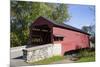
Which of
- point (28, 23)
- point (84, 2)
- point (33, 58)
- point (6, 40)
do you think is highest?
point (84, 2)

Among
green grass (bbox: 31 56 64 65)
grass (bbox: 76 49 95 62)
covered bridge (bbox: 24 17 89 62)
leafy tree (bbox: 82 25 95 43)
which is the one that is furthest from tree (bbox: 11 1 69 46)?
grass (bbox: 76 49 95 62)

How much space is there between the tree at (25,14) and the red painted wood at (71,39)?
0.16 m

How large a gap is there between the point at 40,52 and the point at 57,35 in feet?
0.94

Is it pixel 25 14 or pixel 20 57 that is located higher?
pixel 25 14

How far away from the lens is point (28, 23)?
2301 mm

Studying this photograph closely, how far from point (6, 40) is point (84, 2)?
110cm

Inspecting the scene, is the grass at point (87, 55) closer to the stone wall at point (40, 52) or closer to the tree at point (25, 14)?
the stone wall at point (40, 52)

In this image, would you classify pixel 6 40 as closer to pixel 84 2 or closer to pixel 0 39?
pixel 0 39

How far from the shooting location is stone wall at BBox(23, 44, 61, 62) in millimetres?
2305

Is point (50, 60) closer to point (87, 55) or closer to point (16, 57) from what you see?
point (16, 57)

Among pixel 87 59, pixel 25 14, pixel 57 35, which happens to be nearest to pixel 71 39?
pixel 57 35

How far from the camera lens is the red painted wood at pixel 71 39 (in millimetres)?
2469

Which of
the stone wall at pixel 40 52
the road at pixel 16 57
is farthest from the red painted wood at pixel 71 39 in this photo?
the road at pixel 16 57

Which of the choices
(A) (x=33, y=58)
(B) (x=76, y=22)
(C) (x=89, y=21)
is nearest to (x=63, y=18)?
(B) (x=76, y=22)
